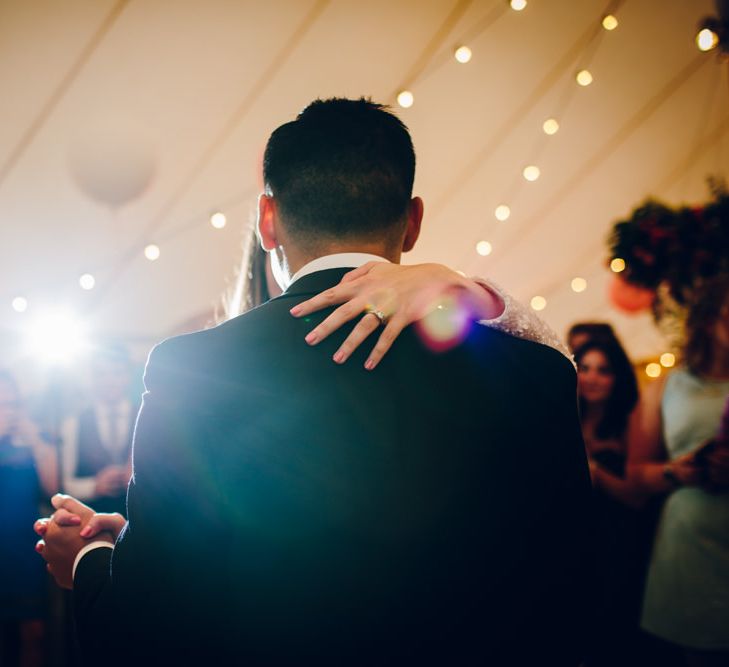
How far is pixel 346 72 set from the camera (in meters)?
3.11

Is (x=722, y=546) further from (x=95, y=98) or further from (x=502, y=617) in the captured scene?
(x=95, y=98)

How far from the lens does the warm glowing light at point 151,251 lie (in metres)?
3.48

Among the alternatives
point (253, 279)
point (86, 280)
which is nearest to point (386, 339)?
point (253, 279)

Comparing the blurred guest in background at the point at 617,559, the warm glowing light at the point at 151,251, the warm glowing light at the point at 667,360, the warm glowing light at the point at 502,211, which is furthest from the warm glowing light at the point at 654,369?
the warm glowing light at the point at 151,251

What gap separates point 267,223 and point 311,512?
17.8 inches

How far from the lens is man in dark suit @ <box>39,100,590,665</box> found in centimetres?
73

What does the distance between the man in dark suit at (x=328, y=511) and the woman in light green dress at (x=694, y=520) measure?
51.2 inches

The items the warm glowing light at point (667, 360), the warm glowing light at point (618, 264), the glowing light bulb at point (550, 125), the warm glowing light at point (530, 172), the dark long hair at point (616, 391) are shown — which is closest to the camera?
the dark long hair at point (616, 391)

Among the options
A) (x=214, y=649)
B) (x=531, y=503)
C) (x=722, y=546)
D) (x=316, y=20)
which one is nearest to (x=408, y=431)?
(x=531, y=503)

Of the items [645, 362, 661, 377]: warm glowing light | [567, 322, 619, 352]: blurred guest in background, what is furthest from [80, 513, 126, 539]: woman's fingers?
[645, 362, 661, 377]: warm glowing light

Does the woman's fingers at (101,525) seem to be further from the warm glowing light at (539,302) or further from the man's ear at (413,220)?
the warm glowing light at (539,302)

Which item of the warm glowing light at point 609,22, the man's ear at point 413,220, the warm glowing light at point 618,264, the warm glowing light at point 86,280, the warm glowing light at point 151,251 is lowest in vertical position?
the warm glowing light at point 86,280

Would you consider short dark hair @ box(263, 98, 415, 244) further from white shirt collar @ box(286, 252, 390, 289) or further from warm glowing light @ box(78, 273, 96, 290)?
warm glowing light @ box(78, 273, 96, 290)

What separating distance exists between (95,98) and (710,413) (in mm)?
2778
